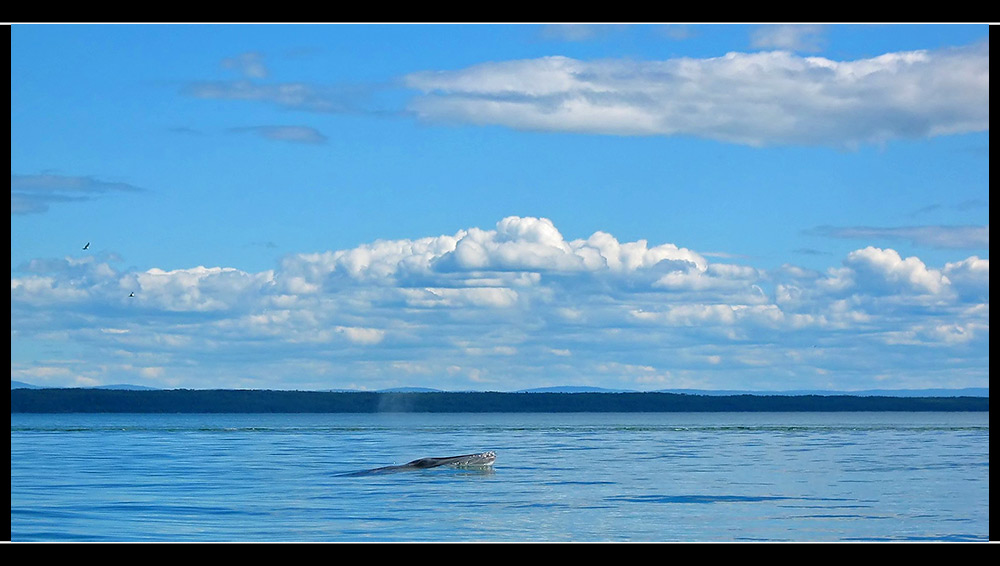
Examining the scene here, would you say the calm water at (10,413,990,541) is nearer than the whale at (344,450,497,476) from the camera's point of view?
Yes

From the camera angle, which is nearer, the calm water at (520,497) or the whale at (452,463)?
the calm water at (520,497)

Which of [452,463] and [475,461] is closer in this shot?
[475,461]

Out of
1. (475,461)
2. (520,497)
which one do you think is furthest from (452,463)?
(520,497)

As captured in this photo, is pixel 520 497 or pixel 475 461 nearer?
pixel 520 497

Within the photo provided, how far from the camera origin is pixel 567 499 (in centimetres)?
3566

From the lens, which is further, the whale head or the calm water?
the whale head

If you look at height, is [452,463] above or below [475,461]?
below

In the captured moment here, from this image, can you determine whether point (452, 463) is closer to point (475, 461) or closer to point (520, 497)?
point (475, 461)

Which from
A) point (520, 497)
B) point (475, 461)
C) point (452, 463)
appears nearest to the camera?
point (520, 497)

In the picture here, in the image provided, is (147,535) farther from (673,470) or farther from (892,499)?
(673,470)

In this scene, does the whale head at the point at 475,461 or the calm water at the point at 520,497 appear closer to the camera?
the calm water at the point at 520,497

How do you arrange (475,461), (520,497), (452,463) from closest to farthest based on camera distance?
(520,497) → (475,461) → (452,463)
